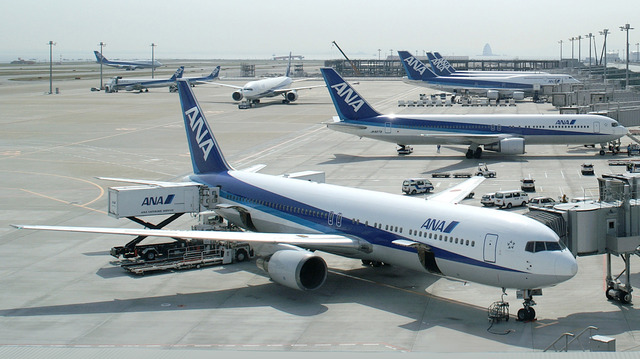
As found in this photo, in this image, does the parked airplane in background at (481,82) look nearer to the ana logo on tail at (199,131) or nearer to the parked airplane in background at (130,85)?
the parked airplane in background at (130,85)

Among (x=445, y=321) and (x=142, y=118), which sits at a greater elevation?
(x=142, y=118)

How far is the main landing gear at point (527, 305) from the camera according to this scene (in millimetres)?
27797

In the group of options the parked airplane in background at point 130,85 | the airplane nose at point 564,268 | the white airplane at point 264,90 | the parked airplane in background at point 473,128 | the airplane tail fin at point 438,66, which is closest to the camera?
the airplane nose at point 564,268

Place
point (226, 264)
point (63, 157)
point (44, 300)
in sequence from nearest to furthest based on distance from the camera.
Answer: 1. point (44, 300)
2. point (226, 264)
3. point (63, 157)

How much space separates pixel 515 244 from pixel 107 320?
16.0 meters

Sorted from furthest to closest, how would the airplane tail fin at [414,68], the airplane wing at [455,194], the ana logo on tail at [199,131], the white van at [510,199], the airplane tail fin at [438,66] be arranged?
the airplane tail fin at [438,66], the airplane tail fin at [414,68], the white van at [510,199], the ana logo on tail at [199,131], the airplane wing at [455,194]

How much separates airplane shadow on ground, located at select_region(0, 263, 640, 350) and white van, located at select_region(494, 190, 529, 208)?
16.3m

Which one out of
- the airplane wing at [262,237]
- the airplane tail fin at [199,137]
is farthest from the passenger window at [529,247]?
the airplane tail fin at [199,137]

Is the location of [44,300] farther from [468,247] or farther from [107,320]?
[468,247]

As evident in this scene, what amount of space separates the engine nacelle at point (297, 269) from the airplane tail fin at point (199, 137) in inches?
457

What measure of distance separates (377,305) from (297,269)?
365 cm

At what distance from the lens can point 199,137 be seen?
42031 mm

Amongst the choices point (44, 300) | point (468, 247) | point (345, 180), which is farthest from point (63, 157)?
point (468, 247)

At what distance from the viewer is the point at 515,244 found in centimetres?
2773
